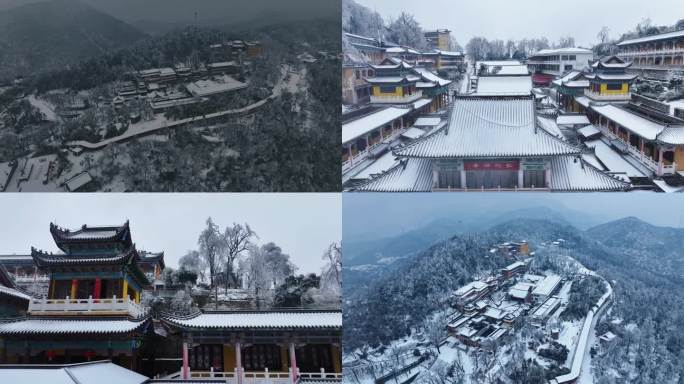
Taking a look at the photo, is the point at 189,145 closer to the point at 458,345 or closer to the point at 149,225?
the point at 149,225

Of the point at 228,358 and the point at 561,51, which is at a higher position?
the point at 561,51

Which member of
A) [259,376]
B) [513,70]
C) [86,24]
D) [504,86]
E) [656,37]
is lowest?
[259,376]

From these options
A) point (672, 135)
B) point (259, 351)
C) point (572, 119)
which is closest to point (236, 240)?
point (259, 351)

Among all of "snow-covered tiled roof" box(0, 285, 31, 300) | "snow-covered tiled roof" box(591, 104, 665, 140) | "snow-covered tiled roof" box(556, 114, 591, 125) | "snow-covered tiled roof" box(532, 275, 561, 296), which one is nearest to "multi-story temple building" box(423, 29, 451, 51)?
"snow-covered tiled roof" box(556, 114, 591, 125)

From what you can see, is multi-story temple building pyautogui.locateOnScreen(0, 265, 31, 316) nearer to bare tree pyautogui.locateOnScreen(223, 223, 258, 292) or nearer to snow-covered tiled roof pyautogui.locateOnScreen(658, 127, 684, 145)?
bare tree pyautogui.locateOnScreen(223, 223, 258, 292)

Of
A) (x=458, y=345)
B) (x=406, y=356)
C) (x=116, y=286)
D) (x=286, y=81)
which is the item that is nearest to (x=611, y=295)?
(x=458, y=345)

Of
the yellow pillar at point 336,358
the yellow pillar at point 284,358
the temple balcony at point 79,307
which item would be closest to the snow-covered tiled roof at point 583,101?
the yellow pillar at point 336,358

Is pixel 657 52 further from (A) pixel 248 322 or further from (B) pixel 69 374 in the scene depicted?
(B) pixel 69 374
